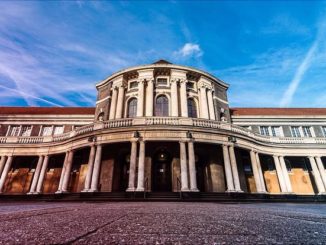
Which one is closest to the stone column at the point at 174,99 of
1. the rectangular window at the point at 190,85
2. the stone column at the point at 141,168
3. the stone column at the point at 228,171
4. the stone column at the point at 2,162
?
the rectangular window at the point at 190,85

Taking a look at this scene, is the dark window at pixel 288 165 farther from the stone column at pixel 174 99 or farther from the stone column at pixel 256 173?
the stone column at pixel 174 99

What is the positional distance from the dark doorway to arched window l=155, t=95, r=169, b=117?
509cm

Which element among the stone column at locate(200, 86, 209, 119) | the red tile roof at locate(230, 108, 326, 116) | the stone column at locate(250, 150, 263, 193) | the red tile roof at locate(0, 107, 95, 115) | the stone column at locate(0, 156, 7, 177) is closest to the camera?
the stone column at locate(250, 150, 263, 193)

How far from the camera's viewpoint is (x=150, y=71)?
891 inches

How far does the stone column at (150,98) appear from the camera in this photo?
20850 mm

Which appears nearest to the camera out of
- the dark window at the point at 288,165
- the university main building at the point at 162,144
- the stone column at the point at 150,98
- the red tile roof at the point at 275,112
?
the university main building at the point at 162,144

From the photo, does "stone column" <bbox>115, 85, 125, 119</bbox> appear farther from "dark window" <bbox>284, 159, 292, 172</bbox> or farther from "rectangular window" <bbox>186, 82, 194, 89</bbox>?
"dark window" <bbox>284, 159, 292, 172</bbox>

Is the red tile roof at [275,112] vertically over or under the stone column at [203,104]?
over

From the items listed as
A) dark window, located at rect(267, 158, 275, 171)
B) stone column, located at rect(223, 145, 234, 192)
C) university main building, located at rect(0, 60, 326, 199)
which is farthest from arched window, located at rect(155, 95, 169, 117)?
dark window, located at rect(267, 158, 275, 171)

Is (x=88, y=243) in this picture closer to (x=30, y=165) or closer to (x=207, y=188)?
(x=207, y=188)

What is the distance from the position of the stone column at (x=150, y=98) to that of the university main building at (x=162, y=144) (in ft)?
0.40

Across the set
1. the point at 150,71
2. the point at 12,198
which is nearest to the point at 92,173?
the point at 12,198

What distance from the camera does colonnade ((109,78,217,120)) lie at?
836 inches

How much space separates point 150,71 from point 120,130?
376 inches
